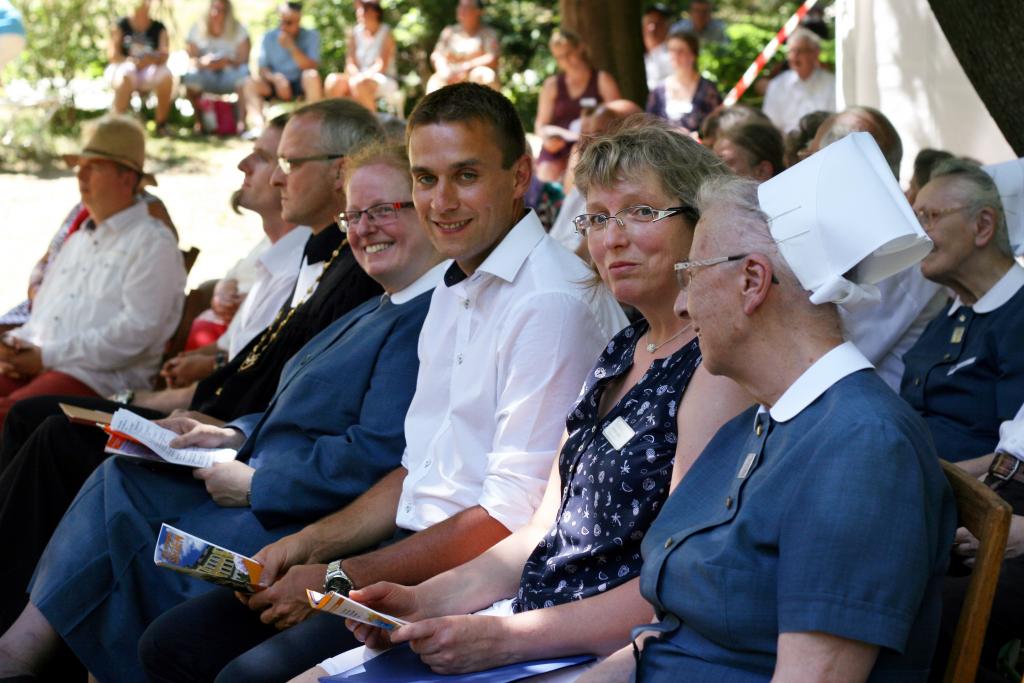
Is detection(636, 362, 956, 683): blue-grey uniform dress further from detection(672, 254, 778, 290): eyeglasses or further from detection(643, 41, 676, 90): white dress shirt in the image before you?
detection(643, 41, 676, 90): white dress shirt

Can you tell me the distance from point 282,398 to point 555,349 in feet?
3.79

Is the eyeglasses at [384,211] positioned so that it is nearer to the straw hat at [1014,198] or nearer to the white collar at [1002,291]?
the white collar at [1002,291]

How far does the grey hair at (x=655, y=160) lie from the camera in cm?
274

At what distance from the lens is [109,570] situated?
11.7 ft

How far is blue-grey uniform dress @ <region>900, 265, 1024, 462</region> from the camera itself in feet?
11.6

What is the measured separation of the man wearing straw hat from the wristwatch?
2.83 m

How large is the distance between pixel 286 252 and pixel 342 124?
0.65m

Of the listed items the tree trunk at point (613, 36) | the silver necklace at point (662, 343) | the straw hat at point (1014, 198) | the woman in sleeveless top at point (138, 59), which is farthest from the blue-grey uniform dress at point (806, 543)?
the woman in sleeveless top at point (138, 59)

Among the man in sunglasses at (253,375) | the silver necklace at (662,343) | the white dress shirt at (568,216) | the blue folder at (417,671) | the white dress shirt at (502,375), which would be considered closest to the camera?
the blue folder at (417,671)

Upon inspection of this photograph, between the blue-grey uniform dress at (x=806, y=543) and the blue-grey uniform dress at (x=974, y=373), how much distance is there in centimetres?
160

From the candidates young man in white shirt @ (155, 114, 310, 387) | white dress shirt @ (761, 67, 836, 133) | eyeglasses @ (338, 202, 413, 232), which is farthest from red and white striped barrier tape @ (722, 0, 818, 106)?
eyeglasses @ (338, 202, 413, 232)

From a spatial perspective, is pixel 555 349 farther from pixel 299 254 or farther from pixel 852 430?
pixel 299 254

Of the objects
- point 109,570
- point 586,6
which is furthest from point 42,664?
point 586,6

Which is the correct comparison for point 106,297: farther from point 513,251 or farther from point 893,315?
point 893,315
